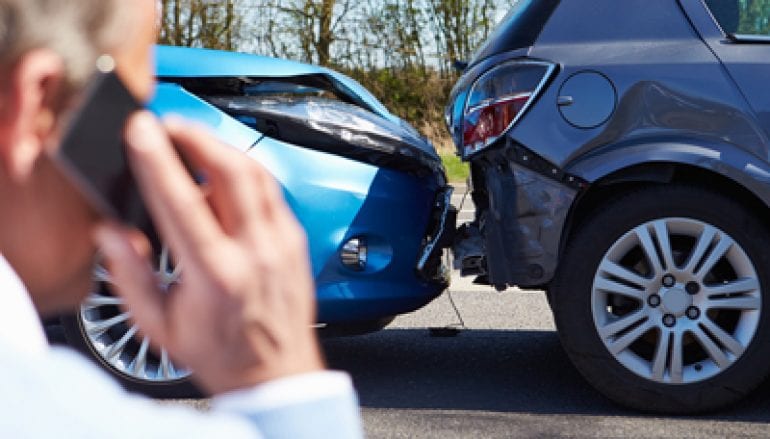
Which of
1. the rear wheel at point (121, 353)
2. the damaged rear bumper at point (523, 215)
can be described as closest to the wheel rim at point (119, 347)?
the rear wheel at point (121, 353)

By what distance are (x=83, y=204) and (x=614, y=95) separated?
12.0ft

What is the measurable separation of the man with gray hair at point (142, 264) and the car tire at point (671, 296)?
3.66 metres

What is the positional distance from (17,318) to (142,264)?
7 centimetres

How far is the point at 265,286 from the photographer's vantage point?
0.69 metres

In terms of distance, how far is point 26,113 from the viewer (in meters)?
0.68

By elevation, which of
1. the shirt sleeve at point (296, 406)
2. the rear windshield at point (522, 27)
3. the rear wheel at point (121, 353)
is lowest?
the rear wheel at point (121, 353)

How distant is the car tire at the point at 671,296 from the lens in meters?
4.26

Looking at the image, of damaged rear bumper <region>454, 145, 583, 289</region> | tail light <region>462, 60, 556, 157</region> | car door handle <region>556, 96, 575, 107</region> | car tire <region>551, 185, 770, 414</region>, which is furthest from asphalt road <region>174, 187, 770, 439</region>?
car door handle <region>556, 96, 575, 107</region>

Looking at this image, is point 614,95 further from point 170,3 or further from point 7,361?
point 170,3

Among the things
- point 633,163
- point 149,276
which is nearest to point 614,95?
point 633,163

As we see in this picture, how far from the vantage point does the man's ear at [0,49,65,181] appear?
673 millimetres

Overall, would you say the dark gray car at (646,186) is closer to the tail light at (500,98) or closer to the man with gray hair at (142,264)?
the tail light at (500,98)

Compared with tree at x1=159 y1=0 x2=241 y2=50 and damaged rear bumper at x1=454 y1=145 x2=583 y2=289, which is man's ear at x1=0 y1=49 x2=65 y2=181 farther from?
tree at x1=159 y1=0 x2=241 y2=50

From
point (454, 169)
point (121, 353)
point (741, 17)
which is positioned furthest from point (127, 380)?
point (454, 169)
